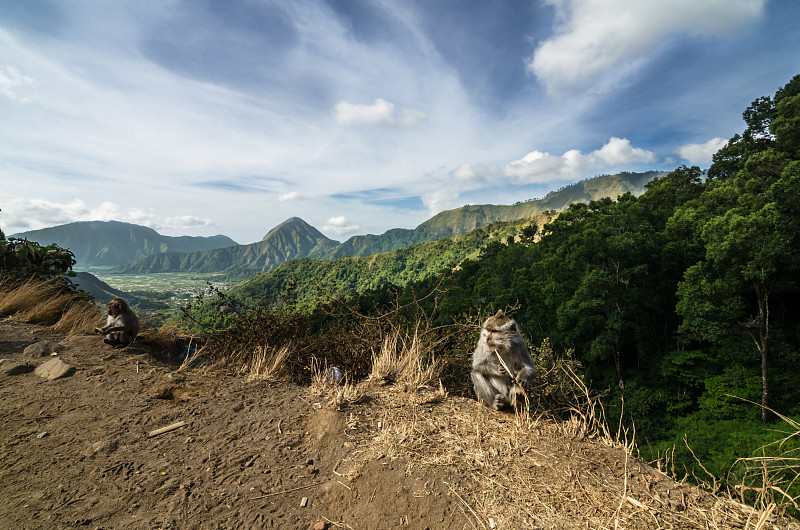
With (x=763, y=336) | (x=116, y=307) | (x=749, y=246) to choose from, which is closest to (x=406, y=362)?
(x=116, y=307)

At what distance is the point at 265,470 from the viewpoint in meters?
2.66

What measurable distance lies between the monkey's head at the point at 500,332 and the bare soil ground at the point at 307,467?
73 centimetres

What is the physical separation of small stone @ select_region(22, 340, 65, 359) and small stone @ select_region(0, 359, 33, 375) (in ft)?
1.20

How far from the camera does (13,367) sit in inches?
152

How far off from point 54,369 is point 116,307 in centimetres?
117

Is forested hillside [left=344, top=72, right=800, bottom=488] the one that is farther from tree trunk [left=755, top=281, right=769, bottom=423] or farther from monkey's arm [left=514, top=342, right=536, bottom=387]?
monkey's arm [left=514, top=342, right=536, bottom=387]

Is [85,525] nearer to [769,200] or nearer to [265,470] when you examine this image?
[265,470]

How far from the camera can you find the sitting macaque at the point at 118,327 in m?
4.86

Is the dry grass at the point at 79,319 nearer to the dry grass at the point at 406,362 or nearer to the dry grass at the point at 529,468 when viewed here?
the dry grass at the point at 406,362

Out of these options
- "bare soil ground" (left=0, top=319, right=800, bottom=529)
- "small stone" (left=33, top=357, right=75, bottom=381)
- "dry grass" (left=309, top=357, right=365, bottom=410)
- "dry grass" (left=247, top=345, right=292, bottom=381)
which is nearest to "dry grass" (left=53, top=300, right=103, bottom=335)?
"small stone" (left=33, top=357, right=75, bottom=381)

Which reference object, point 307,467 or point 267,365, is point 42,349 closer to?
point 267,365

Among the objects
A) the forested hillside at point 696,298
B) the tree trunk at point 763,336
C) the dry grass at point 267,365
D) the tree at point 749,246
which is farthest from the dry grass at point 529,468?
the tree trunk at point 763,336

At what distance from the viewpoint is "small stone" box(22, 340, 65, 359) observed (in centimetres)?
434

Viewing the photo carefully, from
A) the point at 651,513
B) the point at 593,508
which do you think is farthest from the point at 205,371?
the point at 651,513
